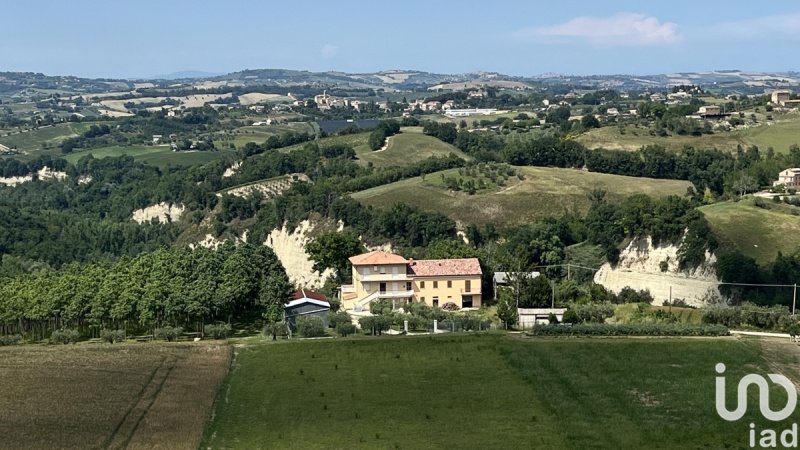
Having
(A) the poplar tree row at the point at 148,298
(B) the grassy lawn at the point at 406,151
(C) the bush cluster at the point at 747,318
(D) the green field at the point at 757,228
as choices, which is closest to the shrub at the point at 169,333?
(A) the poplar tree row at the point at 148,298

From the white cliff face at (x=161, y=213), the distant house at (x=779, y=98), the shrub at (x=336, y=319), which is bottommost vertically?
the white cliff face at (x=161, y=213)

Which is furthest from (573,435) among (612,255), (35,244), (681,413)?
(35,244)

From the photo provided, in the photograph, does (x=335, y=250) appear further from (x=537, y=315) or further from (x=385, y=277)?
(x=537, y=315)

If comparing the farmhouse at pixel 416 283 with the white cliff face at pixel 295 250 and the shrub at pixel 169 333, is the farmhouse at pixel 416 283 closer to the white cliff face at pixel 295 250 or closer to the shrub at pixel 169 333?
the shrub at pixel 169 333

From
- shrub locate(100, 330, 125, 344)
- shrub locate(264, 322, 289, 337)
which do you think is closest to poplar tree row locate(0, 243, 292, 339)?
shrub locate(100, 330, 125, 344)

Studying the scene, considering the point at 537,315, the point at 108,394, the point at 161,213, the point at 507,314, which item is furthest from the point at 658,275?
the point at 161,213

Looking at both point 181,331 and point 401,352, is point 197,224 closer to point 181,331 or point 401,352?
point 181,331
